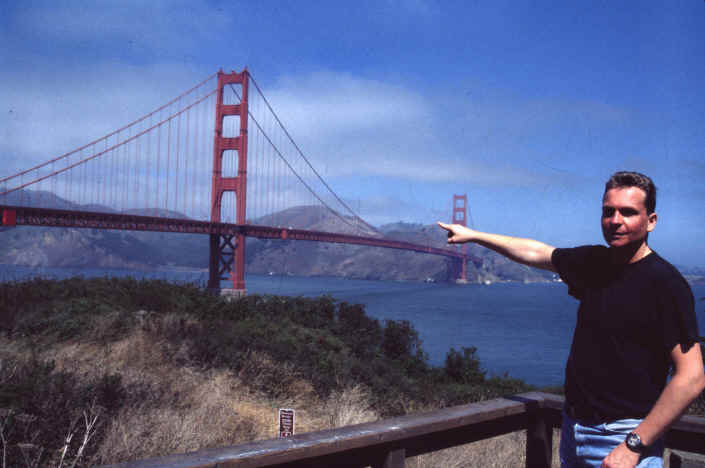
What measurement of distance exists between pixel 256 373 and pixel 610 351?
508 cm

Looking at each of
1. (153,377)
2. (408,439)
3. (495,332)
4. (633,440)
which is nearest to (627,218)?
(633,440)

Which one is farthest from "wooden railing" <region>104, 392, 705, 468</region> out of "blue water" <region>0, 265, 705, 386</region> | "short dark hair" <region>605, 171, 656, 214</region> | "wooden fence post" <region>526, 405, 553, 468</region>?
"blue water" <region>0, 265, 705, 386</region>

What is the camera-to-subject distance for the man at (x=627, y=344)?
1.35 m

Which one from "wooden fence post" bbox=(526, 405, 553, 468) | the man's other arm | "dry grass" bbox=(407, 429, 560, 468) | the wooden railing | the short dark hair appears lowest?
"dry grass" bbox=(407, 429, 560, 468)

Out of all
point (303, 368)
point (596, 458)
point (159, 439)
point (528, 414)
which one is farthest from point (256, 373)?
point (596, 458)

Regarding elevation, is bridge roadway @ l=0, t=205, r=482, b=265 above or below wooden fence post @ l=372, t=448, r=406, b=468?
above

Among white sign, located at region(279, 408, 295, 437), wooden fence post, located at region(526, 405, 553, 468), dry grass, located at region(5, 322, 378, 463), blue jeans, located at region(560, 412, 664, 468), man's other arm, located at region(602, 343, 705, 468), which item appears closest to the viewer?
man's other arm, located at region(602, 343, 705, 468)

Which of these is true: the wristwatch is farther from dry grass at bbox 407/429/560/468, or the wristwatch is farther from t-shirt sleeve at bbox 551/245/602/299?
dry grass at bbox 407/429/560/468

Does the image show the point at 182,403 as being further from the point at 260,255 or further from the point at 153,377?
the point at 260,255

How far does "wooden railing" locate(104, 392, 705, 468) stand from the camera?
1541 millimetres

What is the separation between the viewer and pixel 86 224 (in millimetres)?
23969

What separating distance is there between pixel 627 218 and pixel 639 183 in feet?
0.34

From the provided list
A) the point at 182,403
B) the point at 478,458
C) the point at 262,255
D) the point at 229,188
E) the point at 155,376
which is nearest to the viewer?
the point at 478,458

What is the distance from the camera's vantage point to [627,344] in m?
1.45
